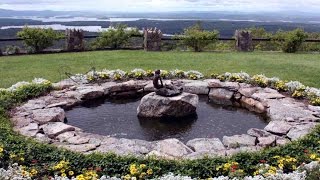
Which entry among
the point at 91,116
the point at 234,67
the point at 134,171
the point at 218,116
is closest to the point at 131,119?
the point at 91,116

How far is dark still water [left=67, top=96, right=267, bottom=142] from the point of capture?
763 centimetres

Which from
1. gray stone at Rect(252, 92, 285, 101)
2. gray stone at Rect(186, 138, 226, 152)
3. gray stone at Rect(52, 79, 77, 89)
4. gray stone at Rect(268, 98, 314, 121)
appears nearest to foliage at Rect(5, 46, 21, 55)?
gray stone at Rect(52, 79, 77, 89)

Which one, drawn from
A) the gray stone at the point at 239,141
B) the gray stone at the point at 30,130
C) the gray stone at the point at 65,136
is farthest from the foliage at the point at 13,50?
the gray stone at the point at 239,141

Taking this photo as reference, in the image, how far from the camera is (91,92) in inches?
380

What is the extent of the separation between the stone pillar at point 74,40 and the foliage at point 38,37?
1.39ft

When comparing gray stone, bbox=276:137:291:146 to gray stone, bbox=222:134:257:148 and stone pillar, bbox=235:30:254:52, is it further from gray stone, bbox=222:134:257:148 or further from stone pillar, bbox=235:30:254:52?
stone pillar, bbox=235:30:254:52

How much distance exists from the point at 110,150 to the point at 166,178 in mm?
1486

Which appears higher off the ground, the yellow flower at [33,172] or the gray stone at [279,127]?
the yellow flower at [33,172]

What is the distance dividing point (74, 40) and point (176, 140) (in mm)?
12446

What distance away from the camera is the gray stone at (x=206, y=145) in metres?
6.32

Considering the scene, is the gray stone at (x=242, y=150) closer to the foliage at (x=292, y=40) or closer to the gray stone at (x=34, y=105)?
the gray stone at (x=34, y=105)

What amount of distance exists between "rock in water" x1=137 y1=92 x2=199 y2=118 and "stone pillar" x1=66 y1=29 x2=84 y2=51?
10.2m

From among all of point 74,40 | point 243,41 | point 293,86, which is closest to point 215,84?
point 293,86

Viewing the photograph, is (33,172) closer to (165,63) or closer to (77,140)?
(77,140)
